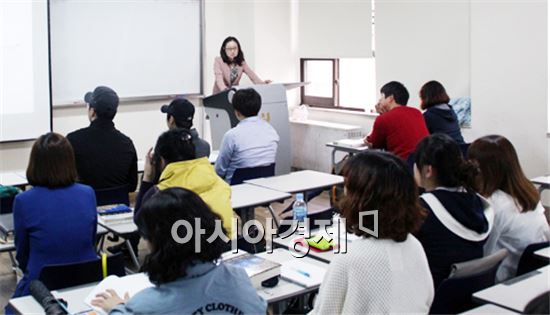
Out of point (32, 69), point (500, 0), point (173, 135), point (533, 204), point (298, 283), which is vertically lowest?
point (298, 283)

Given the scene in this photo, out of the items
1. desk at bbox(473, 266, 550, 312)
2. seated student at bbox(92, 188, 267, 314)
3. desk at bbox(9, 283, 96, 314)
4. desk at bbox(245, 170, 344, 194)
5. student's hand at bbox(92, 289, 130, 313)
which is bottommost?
desk at bbox(9, 283, 96, 314)

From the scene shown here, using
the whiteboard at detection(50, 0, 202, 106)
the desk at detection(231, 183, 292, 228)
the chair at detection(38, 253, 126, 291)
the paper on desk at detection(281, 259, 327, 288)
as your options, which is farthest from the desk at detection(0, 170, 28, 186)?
the paper on desk at detection(281, 259, 327, 288)

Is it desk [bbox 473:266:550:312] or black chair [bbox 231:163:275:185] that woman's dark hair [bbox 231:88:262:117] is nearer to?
black chair [bbox 231:163:275:185]

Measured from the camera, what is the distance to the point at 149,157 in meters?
4.11

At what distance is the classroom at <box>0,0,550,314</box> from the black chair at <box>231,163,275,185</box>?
0.04 ft

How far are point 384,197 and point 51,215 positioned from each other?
1676mm

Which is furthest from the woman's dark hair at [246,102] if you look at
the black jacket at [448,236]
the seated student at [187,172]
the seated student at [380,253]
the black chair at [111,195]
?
the seated student at [380,253]

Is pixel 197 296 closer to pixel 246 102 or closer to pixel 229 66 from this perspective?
pixel 246 102

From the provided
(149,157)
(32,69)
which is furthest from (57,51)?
(149,157)

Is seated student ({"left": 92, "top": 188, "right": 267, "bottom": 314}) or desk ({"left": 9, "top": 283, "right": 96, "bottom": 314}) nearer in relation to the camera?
seated student ({"left": 92, "top": 188, "right": 267, "bottom": 314})

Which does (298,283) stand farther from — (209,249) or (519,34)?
(519,34)

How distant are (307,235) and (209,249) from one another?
1.74 metres

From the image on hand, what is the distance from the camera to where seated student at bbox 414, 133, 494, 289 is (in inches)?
116

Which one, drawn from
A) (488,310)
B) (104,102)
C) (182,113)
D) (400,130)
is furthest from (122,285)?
(400,130)
